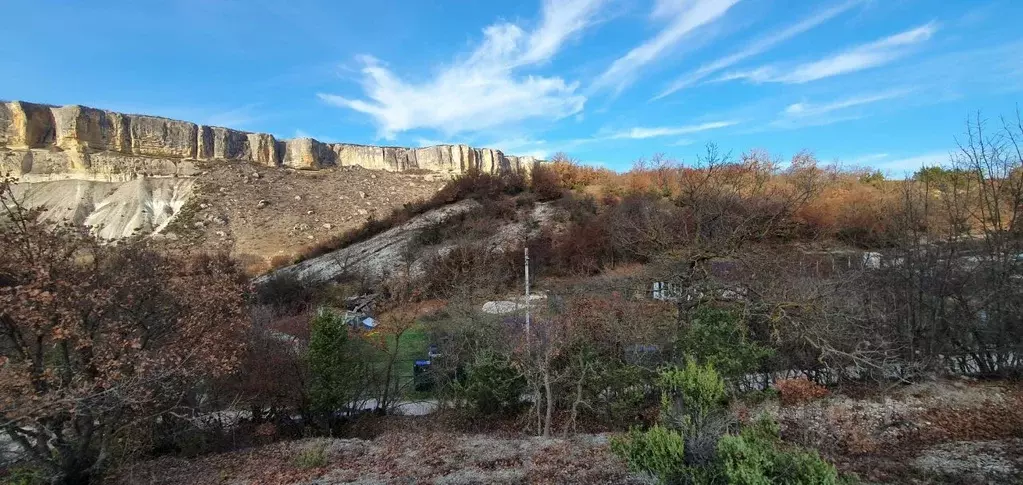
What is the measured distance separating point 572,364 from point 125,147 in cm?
6357

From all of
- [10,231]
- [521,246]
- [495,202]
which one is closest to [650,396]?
[10,231]

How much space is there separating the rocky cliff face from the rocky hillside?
10cm

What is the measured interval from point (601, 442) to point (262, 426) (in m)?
6.01

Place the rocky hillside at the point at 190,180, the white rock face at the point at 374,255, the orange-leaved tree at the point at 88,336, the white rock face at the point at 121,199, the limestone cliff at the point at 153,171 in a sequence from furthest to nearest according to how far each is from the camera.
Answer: the limestone cliff at the point at 153,171 < the white rock face at the point at 121,199 < the rocky hillside at the point at 190,180 < the white rock face at the point at 374,255 < the orange-leaved tree at the point at 88,336

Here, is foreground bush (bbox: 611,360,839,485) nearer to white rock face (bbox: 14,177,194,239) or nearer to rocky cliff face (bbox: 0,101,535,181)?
rocky cliff face (bbox: 0,101,535,181)

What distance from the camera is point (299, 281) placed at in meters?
28.5

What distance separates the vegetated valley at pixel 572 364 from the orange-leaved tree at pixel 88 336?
0.12ft

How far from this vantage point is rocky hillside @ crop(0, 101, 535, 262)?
154 feet

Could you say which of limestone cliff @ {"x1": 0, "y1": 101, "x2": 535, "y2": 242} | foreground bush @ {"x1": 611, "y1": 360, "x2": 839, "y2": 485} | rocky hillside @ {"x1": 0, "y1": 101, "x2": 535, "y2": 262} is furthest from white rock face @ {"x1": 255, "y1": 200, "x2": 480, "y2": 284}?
foreground bush @ {"x1": 611, "y1": 360, "x2": 839, "y2": 485}

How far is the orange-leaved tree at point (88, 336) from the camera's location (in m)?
5.63

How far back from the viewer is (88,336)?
6004 millimetres

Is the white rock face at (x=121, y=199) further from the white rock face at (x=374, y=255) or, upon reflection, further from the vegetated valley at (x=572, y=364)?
the vegetated valley at (x=572, y=364)

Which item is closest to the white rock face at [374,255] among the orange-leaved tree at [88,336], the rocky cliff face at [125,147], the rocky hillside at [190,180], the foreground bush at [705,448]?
the rocky hillside at [190,180]

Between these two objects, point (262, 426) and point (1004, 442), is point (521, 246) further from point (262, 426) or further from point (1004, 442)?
point (1004, 442)
